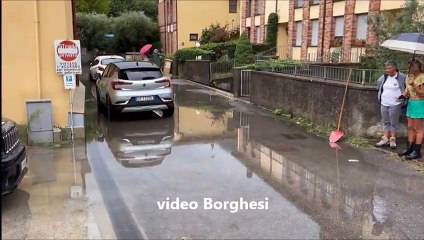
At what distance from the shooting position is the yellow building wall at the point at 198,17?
4006 centimetres

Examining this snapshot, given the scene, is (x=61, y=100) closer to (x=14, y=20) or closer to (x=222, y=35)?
(x=14, y=20)

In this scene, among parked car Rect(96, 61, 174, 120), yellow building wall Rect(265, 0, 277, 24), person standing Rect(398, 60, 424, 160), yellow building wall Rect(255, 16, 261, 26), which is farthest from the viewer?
yellow building wall Rect(255, 16, 261, 26)

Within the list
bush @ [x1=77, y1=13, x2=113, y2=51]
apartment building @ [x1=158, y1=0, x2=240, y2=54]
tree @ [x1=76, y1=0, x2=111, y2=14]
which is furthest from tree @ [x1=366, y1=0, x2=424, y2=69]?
bush @ [x1=77, y1=13, x2=113, y2=51]

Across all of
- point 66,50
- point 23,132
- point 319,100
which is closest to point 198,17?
point 319,100

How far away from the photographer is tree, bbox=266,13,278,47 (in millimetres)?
31344

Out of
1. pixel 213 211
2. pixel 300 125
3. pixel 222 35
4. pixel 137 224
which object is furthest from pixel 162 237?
pixel 222 35

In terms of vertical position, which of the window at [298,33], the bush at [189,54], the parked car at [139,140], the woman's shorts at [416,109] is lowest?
the parked car at [139,140]

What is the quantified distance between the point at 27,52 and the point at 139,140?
288 cm

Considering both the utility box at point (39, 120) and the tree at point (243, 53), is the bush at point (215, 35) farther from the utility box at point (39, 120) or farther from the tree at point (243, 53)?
the utility box at point (39, 120)

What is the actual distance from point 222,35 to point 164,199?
3215cm

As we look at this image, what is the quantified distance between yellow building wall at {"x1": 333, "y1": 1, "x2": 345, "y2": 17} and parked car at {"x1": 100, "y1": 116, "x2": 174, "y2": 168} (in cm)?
1478

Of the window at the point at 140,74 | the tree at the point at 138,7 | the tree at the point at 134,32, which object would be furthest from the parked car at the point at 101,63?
the tree at the point at 138,7

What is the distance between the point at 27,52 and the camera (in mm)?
8812

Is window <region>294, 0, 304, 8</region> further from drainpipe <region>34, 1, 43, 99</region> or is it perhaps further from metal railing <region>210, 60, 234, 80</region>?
drainpipe <region>34, 1, 43, 99</region>
